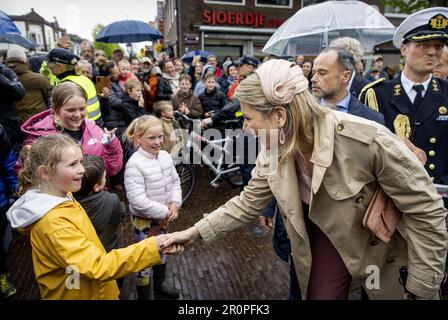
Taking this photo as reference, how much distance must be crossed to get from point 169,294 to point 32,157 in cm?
204

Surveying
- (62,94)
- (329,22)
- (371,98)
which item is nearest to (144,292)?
(62,94)

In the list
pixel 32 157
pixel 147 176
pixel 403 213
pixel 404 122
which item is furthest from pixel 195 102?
pixel 403 213

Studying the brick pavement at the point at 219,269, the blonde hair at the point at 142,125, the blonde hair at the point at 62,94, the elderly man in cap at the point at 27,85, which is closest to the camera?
the blonde hair at the point at 62,94

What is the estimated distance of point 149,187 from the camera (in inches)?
119

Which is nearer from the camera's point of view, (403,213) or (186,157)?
(403,213)

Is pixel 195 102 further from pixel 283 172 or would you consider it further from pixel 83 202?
pixel 283 172

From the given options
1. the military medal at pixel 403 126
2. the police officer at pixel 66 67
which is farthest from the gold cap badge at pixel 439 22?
Answer: the police officer at pixel 66 67

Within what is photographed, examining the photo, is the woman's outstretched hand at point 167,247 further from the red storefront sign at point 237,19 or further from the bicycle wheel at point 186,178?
the red storefront sign at point 237,19

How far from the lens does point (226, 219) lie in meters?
2.21

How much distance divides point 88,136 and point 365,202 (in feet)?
7.74

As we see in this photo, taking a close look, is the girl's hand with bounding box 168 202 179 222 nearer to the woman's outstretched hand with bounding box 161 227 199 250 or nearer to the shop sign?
the woman's outstretched hand with bounding box 161 227 199 250

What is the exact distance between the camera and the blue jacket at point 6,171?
2.89 metres

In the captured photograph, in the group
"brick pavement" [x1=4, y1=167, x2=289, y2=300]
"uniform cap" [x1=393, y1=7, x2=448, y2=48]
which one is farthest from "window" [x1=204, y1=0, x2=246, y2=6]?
"uniform cap" [x1=393, y1=7, x2=448, y2=48]

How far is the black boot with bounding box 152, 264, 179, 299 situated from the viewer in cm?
327
